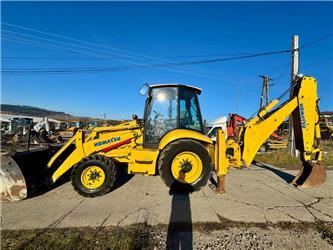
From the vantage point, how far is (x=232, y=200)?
185 inches

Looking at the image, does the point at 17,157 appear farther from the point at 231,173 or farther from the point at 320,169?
the point at 320,169

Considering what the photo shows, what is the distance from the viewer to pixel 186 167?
15.8 feet

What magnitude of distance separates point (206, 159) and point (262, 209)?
4.66 feet

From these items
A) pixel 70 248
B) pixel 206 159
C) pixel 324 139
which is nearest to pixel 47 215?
pixel 70 248

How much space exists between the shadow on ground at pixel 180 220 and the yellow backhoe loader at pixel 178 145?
0.66 ft

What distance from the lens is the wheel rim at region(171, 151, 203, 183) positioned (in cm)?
482

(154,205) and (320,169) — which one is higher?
(320,169)

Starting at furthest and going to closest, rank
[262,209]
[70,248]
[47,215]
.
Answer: [262,209]
[47,215]
[70,248]

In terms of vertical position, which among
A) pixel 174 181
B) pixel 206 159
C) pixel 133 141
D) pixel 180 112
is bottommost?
pixel 174 181

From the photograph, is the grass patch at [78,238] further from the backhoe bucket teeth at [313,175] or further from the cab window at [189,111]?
the backhoe bucket teeth at [313,175]

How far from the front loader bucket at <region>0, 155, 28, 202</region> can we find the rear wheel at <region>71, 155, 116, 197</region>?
97 centimetres

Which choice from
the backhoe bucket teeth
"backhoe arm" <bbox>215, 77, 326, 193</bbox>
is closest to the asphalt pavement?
the backhoe bucket teeth

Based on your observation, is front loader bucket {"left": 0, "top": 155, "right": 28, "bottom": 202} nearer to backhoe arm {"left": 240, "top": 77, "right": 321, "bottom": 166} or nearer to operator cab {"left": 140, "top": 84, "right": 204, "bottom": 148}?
operator cab {"left": 140, "top": 84, "right": 204, "bottom": 148}

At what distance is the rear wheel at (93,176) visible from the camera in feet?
15.7
